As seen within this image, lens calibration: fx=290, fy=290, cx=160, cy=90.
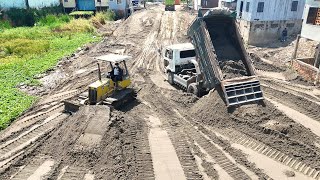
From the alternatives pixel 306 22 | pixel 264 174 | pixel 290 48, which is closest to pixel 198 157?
pixel 264 174

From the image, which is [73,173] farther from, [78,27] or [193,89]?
[78,27]

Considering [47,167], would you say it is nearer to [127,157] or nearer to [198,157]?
[127,157]

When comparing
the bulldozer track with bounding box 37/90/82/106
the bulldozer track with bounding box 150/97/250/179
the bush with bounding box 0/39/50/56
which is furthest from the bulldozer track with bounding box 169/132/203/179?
the bush with bounding box 0/39/50/56

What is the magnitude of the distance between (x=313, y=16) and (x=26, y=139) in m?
19.8

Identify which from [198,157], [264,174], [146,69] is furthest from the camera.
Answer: [146,69]

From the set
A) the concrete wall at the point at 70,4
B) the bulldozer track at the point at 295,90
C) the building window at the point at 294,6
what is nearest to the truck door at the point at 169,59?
the bulldozer track at the point at 295,90

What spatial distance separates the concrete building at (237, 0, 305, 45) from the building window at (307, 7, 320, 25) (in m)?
8.45

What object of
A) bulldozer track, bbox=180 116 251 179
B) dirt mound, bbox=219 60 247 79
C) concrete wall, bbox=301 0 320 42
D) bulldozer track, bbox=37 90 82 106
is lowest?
bulldozer track, bbox=180 116 251 179

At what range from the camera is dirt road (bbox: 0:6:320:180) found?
32.7ft

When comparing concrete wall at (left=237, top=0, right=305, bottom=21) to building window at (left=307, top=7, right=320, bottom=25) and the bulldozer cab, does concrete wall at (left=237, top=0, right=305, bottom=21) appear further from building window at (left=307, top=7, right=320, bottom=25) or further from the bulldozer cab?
the bulldozer cab

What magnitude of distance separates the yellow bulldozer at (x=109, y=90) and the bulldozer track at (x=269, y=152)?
4894 millimetres

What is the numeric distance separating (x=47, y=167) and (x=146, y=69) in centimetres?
1235

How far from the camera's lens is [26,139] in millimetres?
12148

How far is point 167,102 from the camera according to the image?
614 inches
